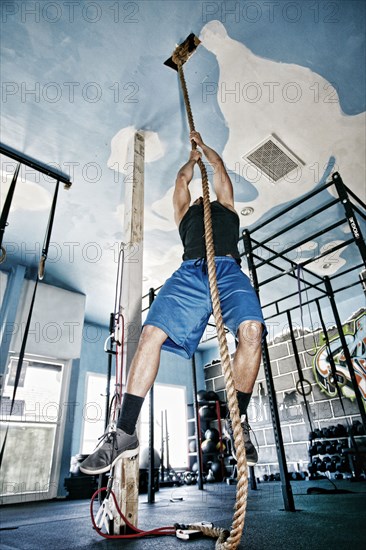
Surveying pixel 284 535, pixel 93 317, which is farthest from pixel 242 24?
pixel 93 317

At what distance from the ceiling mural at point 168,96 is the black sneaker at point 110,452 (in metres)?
2.34

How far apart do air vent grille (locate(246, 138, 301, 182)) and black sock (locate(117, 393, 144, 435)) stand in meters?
3.23

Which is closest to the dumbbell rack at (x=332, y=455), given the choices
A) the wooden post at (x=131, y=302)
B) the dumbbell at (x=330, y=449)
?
the dumbbell at (x=330, y=449)

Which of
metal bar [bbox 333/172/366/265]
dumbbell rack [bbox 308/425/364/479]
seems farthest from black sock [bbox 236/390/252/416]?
dumbbell rack [bbox 308/425/364/479]

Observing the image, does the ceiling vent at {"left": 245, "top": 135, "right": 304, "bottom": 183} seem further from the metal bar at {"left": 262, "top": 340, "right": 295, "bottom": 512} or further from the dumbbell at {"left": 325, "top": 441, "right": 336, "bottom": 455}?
the dumbbell at {"left": 325, "top": 441, "right": 336, "bottom": 455}

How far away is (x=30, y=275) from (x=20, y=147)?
9.09 feet

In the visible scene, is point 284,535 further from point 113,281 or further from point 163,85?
point 113,281

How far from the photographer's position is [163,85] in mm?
3139

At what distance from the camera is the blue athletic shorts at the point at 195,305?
1503 mm

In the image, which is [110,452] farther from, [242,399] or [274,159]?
[274,159]

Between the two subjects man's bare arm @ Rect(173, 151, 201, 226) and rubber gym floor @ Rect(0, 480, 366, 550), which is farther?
man's bare arm @ Rect(173, 151, 201, 226)

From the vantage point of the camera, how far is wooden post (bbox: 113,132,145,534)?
1707 millimetres

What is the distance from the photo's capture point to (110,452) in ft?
4.32

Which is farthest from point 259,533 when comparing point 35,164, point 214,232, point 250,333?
point 35,164
